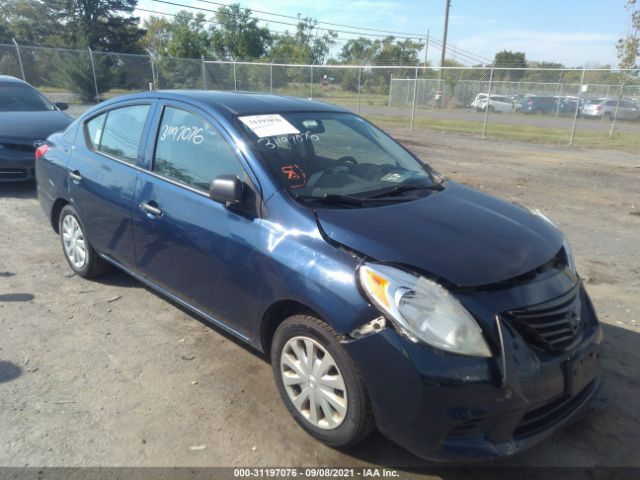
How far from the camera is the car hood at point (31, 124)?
24.1 feet

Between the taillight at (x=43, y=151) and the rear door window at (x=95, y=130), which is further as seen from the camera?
the taillight at (x=43, y=151)

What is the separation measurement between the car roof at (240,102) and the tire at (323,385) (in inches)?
59.5

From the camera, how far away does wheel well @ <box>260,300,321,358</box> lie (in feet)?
8.66

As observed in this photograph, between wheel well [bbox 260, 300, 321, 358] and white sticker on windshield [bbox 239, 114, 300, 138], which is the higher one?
white sticker on windshield [bbox 239, 114, 300, 138]

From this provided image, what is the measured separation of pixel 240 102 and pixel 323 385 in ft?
6.70

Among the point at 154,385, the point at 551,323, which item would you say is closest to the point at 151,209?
the point at 154,385

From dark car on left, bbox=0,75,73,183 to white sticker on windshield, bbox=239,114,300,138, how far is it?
5423 millimetres

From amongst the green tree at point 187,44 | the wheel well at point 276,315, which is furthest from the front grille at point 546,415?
the green tree at point 187,44

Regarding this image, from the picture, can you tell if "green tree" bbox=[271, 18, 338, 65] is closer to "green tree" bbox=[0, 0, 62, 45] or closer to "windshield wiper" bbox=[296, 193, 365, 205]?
"green tree" bbox=[0, 0, 62, 45]

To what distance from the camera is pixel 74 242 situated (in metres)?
4.60

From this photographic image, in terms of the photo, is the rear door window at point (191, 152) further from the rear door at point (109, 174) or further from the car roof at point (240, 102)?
the rear door at point (109, 174)

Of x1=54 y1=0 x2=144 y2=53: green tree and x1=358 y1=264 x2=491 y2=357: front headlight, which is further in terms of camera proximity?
x1=54 y1=0 x2=144 y2=53: green tree

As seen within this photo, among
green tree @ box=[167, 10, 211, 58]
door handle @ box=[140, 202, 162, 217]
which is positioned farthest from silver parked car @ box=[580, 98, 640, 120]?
green tree @ box=[167, 10, 211, 58]

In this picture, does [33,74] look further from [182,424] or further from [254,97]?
[182,424]
